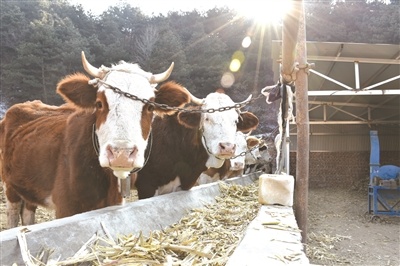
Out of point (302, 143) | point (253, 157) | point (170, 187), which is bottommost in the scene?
point (253, 157)

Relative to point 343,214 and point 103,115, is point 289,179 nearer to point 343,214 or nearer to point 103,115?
point 103,115

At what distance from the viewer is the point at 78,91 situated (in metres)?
3.47

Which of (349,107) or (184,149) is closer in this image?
(184,149)

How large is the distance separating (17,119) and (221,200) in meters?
2.97

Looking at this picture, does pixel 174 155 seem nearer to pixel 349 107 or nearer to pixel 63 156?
pixel 63 156

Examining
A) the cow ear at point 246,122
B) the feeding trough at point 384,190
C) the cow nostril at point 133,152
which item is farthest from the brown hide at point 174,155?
the feeding trough at point 384,190

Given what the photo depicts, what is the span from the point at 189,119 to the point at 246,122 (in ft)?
3.74

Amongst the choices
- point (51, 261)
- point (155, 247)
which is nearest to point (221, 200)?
point (155, 247)

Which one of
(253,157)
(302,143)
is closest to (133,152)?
(302,143)

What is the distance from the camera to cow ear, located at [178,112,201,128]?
199 inches

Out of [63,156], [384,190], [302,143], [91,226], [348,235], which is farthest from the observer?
[384,190]

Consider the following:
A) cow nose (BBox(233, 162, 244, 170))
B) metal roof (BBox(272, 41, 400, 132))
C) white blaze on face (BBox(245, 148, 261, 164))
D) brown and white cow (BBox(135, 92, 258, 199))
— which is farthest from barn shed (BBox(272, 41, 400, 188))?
brown and white cow (BBox(135, 92, 258, 199))

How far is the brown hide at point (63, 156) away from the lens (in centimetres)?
343

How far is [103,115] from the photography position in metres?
A: 3.14
